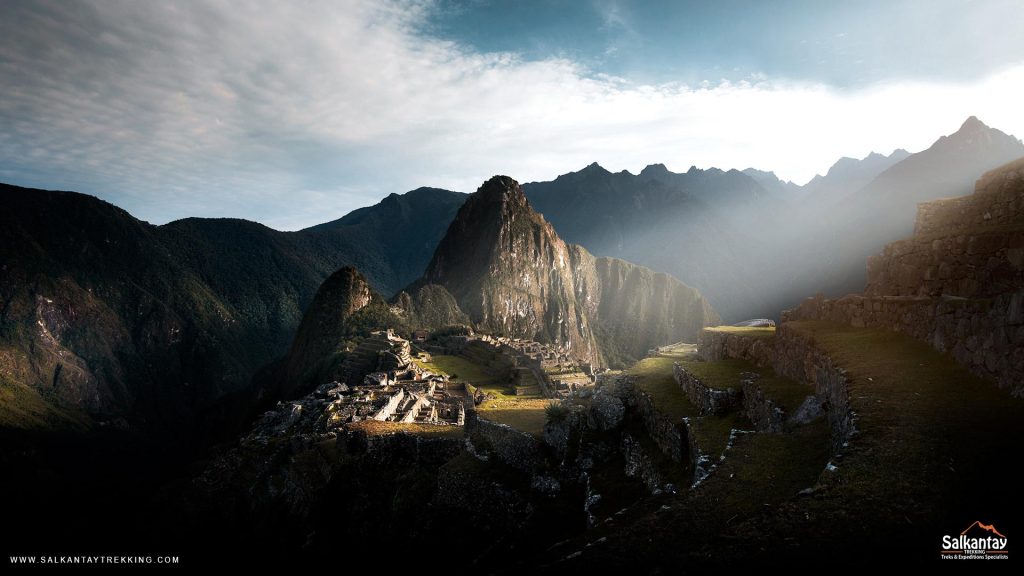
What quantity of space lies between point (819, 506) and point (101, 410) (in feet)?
866

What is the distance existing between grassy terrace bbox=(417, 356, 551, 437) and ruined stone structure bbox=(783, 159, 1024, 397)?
18.0 metres

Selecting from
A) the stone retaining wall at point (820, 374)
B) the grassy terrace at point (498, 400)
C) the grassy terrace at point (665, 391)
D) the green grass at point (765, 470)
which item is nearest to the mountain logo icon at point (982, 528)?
the green grass at point (765, 470)

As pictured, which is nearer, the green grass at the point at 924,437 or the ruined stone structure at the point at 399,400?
the green grass at the point at 924,437

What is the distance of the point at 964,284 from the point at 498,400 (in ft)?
120

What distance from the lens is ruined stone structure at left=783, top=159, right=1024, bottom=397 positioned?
9828mm

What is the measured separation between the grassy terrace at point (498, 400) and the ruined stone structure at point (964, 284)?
59.1 feet

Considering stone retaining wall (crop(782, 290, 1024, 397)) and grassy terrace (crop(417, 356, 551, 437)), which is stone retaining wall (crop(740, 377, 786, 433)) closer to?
stone retaining wall (crop(782, 290, 1024, 397))

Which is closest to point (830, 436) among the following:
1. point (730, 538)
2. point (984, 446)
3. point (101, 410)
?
point (984, 446)

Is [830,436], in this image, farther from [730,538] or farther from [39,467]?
[39,467]

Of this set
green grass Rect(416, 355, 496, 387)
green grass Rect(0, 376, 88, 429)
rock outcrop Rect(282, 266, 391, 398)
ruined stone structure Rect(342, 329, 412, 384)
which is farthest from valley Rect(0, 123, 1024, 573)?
green grass Rect(0, 376, 88, 429)

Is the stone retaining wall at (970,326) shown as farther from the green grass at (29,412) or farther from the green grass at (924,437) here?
the green grass at (29,412)

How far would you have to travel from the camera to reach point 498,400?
1804 inches

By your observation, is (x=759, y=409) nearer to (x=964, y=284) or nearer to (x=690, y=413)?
(x=690, y=413)

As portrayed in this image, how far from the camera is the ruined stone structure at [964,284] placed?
983cm
